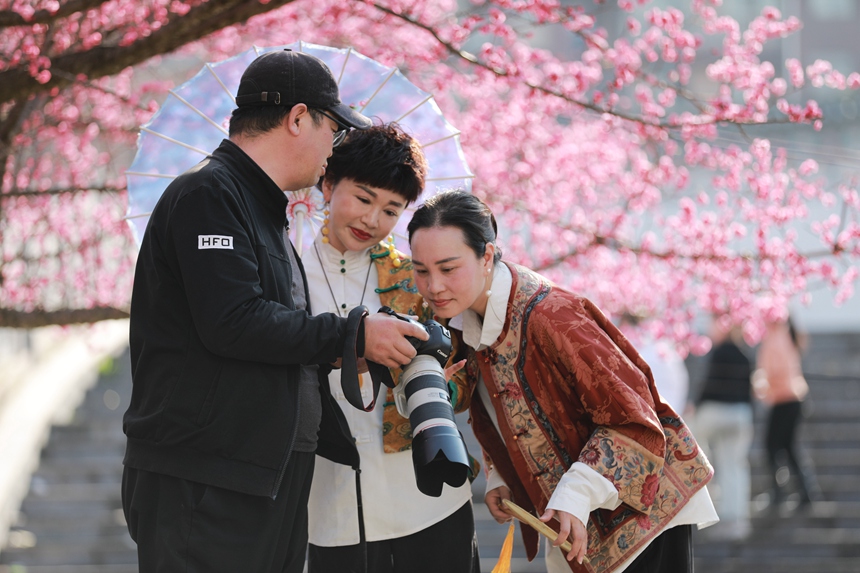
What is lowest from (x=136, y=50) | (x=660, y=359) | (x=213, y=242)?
(x=660, y=359)

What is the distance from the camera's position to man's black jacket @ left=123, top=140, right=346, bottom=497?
214 centimetres

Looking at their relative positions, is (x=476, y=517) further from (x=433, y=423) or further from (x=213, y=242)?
(x=213, y=242)

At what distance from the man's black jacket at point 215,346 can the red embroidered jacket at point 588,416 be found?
633 millimetres

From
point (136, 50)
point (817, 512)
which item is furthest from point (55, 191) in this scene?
point (817, 512)

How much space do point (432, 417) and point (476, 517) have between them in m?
6.24

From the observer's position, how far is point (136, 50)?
3812 mm

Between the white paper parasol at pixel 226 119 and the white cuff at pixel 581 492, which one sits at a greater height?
the white paper parasol at pixel 226 119

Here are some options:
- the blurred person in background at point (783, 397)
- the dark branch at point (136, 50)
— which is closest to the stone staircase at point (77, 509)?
the dark branch at point (136, 50)

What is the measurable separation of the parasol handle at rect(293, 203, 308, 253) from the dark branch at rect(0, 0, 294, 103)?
30.6 inches

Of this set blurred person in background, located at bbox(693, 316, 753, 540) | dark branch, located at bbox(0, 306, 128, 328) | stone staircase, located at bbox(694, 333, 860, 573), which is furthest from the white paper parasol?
stone staircase, located at bbox(694, 333, 860, 573)

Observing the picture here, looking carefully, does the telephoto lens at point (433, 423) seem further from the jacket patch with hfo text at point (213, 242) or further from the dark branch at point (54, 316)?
the dark branch at point (54, 316)

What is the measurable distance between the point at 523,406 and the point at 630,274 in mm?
4487

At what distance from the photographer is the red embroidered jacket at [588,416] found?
8.18 ft

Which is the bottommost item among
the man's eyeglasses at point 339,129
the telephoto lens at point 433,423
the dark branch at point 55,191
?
the telephoto lens at point 433,423
